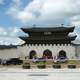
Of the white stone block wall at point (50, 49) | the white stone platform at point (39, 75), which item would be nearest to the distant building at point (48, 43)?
the white stone block wall at point (50, 49)

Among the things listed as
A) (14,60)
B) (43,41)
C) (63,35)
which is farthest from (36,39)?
(14,60)

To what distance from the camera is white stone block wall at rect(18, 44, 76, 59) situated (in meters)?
90.2

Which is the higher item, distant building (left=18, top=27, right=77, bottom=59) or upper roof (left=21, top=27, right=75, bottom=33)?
upper roof (left=21, top=27, right=75, bottom=33)

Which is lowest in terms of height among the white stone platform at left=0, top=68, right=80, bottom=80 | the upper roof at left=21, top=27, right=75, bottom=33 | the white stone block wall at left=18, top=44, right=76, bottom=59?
the white stone platform at left=0, top=68, right=80, bottom=80

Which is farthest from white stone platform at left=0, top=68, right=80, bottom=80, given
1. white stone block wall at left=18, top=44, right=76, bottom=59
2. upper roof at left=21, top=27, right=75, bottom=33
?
upper roof at left=21, top=27, right=75, bottom=33

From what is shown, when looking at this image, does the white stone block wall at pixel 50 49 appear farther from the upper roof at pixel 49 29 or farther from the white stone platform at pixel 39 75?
the white stone platform at pixel 39 75

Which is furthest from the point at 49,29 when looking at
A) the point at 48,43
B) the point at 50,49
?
Result: the point at 50,49

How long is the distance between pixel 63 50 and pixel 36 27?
10009 mm

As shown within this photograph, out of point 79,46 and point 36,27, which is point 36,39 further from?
point 79,46

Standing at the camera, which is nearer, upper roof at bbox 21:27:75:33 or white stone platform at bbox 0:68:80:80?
white stone platform at bbox 0:68:80:80

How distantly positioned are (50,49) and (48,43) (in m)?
1.75

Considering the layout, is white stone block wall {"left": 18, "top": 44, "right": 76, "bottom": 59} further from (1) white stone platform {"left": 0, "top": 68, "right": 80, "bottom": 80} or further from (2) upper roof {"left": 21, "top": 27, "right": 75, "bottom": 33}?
(1) white stone platform {"left": 0, "top": 68, "right": 80, "bottom": 80}

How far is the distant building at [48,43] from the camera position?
90625mm

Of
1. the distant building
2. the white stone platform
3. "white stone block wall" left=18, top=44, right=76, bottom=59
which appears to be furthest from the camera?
the distant building
